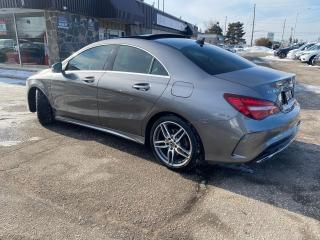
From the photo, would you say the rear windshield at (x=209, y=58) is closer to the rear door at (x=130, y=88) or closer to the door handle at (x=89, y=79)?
the rear door at (x=130, y=88)

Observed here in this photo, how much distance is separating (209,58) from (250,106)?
3.41ft

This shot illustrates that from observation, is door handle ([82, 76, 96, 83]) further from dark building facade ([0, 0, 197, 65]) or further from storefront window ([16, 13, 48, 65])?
Answer: storefront window ([16, 13, 48, 65])

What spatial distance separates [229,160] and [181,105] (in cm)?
81

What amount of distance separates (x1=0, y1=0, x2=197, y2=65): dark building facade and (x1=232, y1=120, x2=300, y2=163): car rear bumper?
1238 centimetres

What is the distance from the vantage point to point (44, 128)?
5.57 metres

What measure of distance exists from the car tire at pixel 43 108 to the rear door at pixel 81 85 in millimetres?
279

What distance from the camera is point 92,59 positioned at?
4727 millimetres

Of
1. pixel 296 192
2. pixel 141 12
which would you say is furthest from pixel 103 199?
pixel 141 12

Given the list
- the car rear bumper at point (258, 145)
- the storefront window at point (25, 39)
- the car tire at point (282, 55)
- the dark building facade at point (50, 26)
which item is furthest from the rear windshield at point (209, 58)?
the car tire at point (282, 55)

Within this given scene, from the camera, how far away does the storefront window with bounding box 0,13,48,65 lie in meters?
14.6

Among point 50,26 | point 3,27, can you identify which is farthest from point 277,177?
point 3,27

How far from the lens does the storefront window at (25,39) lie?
47.8ft

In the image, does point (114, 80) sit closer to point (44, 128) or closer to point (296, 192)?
point (44, 128)

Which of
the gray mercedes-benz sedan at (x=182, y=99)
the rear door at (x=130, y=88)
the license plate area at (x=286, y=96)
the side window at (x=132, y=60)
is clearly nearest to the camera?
the gray mercedes-benz sedan at (x=182, y=99)
